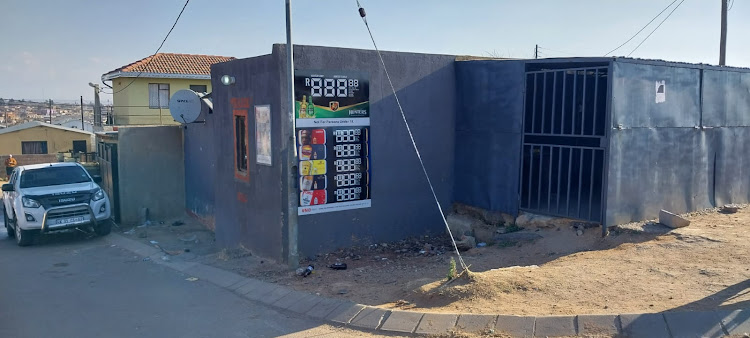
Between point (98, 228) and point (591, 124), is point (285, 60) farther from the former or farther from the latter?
point (98, 228)

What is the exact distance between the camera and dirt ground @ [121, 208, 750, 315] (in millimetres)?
6344

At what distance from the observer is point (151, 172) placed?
1672cm

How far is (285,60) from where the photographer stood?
30.8ft

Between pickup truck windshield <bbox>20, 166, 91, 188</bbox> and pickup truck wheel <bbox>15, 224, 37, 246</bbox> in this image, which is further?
pickup truck windshield <bbox>20, 166, 91, 188</bbox>

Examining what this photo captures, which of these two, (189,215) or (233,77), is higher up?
(233,77)

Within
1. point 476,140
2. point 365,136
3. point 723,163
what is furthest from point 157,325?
point 723,163

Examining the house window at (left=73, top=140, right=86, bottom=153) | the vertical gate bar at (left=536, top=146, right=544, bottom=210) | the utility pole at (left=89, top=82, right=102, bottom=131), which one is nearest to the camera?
the vertical gate bar at (left=536, top=146, right=544, bottom=210)

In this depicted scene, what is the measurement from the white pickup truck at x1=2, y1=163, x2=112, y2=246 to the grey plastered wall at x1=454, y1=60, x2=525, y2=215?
9245 millimetres

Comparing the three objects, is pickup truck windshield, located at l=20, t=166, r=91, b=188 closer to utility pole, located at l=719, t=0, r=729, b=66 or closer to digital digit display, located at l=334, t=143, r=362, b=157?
digital digit display, located at l=334, t=143, r=362, b=157

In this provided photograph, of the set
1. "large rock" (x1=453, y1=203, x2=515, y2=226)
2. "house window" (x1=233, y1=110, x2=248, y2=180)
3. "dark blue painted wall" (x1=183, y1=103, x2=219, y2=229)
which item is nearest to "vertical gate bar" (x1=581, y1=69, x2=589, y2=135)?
"large rock" (x1=453, y1=203, x2=515, y2=226)

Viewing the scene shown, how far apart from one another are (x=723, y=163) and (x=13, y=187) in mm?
16637

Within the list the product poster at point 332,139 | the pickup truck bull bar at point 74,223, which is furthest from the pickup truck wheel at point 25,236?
the product poster at point 332,139

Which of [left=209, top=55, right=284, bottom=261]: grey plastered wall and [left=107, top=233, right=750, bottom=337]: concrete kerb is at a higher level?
[left=209, top=55, right=284, bottom=261]: grey plastered wall

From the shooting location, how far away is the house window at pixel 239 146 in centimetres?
1109
